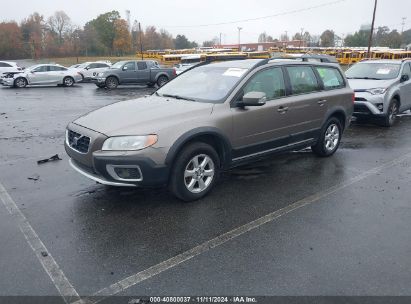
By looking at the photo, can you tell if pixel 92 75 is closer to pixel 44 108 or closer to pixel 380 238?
pixel 44 108

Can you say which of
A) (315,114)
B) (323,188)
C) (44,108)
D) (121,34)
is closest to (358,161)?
(315,114)

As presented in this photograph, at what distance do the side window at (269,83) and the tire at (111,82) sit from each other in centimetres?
1816

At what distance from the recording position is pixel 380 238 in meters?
3.90

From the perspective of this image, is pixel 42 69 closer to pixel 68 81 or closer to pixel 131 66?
pixel 68 81

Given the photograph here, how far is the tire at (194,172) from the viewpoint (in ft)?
15.0

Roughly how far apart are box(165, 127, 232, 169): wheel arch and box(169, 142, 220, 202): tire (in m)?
0.10

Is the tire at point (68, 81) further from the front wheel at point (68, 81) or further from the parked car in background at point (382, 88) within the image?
the parked car in background at point (382, 88)

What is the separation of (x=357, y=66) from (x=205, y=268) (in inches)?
382

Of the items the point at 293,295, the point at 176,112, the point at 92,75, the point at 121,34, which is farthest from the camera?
the point at 121,34

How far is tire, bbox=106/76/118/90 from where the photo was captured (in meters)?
22.4

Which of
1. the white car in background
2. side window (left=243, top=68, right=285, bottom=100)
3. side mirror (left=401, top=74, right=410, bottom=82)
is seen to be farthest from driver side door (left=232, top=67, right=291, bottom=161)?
the white car in background

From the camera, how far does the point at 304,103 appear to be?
19.7ft

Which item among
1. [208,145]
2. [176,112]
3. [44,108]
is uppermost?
[176,112]

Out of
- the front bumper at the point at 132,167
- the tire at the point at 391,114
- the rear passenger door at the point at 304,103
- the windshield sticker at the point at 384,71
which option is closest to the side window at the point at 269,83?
the rear passenger door at the point at 304,103
